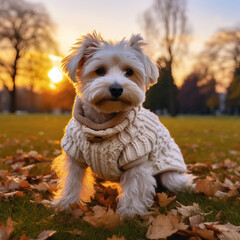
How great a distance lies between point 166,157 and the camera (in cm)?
327

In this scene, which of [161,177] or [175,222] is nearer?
[175,222]

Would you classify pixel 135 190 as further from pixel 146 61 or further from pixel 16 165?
pixel 16 165

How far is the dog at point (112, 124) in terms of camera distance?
2.52 m

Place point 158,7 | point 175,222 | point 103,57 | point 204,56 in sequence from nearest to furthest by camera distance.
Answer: point 175,222 → point 103,57 → point 158,7 → point 204,56

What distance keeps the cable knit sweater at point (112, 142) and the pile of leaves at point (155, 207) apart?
0.42 meters

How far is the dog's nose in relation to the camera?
2387 mm

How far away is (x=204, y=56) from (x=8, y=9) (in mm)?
25091

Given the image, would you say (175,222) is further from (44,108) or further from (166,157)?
(44,108)

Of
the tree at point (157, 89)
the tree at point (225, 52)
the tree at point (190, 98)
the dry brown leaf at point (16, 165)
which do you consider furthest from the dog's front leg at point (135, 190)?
the tree at point (190, 98)

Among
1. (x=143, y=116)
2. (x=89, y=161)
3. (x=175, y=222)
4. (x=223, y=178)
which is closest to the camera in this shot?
(x=175, y=222)

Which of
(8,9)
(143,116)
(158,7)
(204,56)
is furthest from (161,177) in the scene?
(204,56)

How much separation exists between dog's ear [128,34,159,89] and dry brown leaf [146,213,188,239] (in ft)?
4.28

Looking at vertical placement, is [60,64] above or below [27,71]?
above

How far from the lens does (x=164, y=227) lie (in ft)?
7.29
